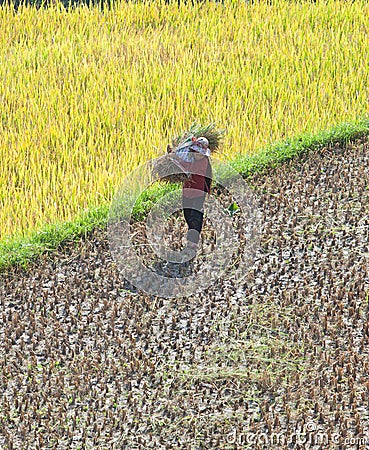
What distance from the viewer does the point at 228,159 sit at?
6066mm

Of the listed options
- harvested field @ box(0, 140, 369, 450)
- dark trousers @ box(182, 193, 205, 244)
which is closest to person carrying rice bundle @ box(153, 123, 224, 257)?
dark trousers @ box(182, 193, 205, 244)

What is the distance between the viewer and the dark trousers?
453cm

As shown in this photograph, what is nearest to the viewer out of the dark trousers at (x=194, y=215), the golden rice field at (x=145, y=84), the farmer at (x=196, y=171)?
the farmer at (x=196, y=171)

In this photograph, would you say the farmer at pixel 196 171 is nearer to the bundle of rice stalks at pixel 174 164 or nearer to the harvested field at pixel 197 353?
the bundle of rice stalks at pixel 174 164

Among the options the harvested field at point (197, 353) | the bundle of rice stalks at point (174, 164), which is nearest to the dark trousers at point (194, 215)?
the bundle of rice stalks at point (174, 164)

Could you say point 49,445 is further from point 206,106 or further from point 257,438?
point 206,106

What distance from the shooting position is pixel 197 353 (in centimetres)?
400

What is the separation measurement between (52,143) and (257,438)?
332 centimetres

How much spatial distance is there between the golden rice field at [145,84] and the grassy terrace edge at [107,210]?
15 centimetres

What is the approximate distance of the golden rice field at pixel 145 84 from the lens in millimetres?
5844

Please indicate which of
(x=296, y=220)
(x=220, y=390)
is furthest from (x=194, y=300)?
(x=296, y=220)

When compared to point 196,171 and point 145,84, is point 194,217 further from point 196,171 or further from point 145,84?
point 145,84

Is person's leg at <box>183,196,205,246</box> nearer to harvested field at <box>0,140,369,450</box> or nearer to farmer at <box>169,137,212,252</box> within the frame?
farmer at <box>169,137,212,252</box>

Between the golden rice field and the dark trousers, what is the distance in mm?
814
